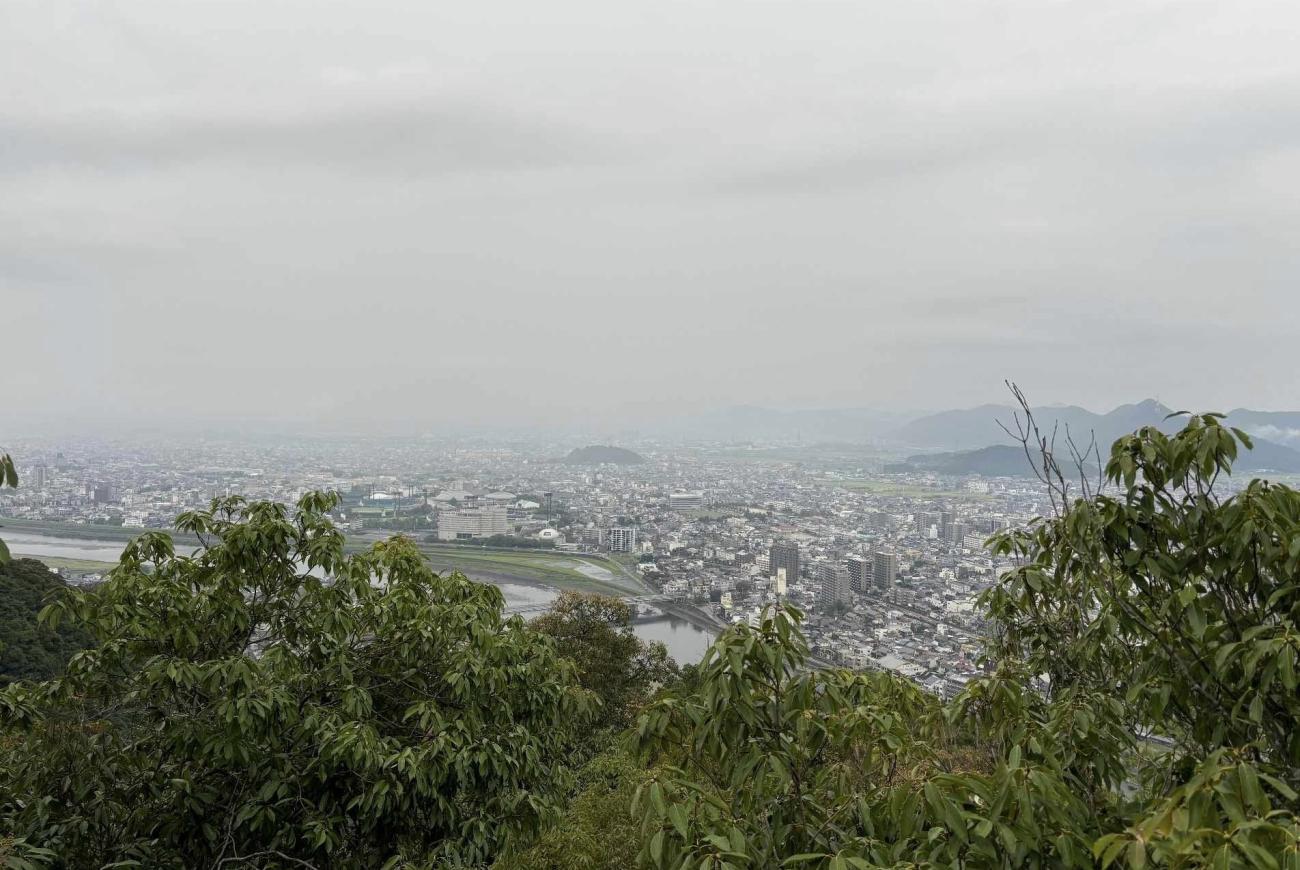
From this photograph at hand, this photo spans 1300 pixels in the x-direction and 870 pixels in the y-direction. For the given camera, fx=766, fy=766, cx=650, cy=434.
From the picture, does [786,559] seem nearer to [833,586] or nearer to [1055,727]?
[833,586]

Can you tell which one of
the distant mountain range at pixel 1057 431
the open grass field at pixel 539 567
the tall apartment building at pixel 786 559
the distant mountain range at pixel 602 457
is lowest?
the open grass field at pixel 539 567

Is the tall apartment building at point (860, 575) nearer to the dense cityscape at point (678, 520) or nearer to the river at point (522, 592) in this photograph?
the dense cityscape at point (678, 520)

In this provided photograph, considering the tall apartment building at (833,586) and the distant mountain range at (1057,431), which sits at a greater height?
the distant mountain range at (1057,431)

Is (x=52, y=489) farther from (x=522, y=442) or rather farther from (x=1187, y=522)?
(x=522, y=442)

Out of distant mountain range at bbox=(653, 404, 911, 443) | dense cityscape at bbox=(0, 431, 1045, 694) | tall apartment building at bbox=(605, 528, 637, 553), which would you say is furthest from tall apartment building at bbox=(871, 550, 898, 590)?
→ distant mountain range at bbox=(653, 404, 911, 443)

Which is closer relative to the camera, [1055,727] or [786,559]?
[1055,727]

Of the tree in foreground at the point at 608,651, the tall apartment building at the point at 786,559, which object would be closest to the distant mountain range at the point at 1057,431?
the tall apartment building at the point at 786,559

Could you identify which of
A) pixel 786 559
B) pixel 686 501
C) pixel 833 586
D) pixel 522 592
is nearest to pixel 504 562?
pixel 522 592
